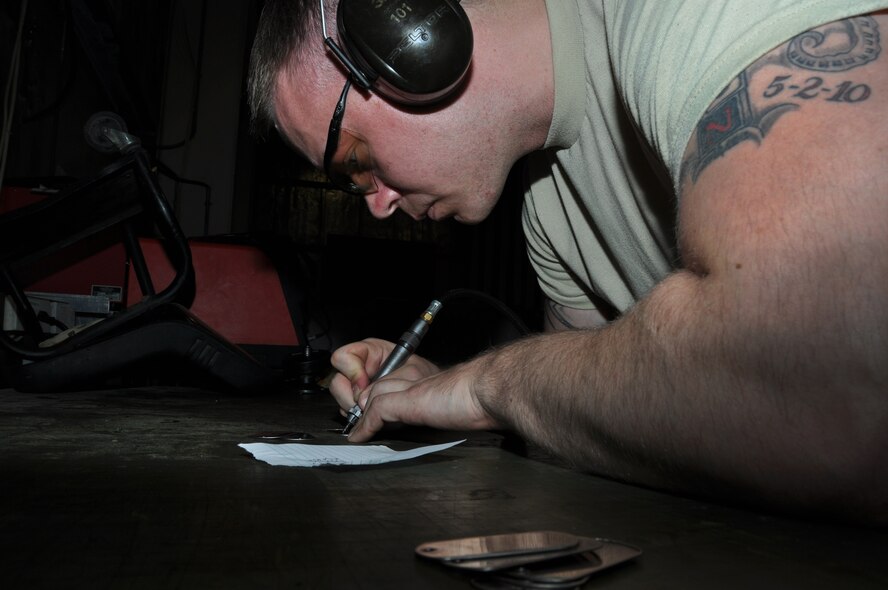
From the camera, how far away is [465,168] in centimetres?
122

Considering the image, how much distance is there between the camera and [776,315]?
1.79 ft

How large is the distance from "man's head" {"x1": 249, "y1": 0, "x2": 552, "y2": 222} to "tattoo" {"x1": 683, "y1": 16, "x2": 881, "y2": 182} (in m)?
0.54

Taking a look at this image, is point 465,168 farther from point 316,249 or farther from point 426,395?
point 316,249

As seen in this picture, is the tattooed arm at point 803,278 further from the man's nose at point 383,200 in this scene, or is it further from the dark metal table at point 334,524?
the man's nose at point 383,200

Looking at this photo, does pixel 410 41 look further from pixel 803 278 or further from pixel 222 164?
pixel 222 164

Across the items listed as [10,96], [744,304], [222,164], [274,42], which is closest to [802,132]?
[744,304]

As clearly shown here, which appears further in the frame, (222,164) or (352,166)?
(222,164)

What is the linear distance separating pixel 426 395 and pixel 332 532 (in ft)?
1.49

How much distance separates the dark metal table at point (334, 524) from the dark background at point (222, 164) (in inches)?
72.3

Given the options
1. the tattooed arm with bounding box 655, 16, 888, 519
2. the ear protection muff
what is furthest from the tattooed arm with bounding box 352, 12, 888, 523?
the ear protection muff

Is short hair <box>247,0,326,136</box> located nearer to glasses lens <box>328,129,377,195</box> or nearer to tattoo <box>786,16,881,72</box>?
glasses lens <box>328,129,377,195</box>

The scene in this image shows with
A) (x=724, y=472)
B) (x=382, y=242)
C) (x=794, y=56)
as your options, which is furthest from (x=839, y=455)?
(x=382, y=242)

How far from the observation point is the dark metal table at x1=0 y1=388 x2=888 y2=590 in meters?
0.42

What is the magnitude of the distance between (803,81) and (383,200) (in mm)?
837
